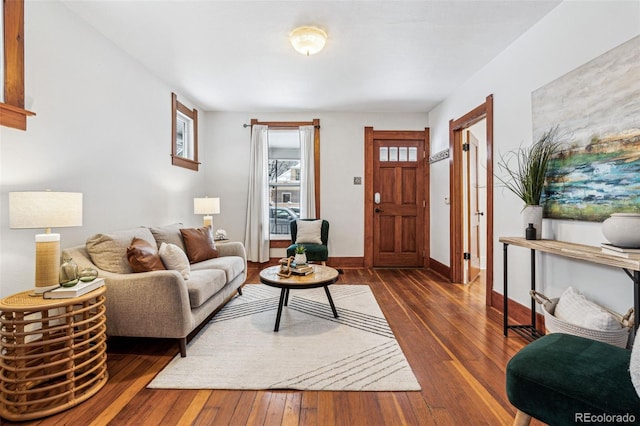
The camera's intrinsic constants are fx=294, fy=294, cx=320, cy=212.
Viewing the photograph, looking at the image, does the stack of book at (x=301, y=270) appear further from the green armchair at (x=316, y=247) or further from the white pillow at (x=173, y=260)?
the green armchair at (x=316, y=247)

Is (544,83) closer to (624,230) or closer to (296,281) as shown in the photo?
(624,230)

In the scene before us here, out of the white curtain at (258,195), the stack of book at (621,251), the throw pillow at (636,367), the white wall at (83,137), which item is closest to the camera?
the throw pillow at (636,367)

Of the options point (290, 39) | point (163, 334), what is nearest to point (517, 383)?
point (163, 334)

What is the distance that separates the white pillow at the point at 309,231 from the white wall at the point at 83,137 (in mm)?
1877

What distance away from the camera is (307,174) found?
493 centimetres

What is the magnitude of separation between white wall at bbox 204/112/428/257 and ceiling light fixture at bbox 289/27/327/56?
2.32m

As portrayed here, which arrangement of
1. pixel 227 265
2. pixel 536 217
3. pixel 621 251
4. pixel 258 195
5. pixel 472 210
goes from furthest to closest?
pixel 258 195
pixel 472 210
pixel 227 265
pixel 536 217
pixel 621 251

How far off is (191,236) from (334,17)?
2.53 meters

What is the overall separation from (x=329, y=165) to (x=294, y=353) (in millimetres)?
3422

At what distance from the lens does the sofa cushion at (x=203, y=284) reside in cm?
222

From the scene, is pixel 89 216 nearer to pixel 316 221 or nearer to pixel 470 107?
pixel 316 221

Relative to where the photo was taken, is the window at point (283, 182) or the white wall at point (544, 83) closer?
the white wall at point (544, 83)

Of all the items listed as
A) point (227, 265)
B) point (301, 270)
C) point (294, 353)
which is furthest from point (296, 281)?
point (227, 265)

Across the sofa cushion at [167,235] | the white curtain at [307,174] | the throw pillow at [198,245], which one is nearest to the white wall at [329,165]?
the white curtain at [307,174]
